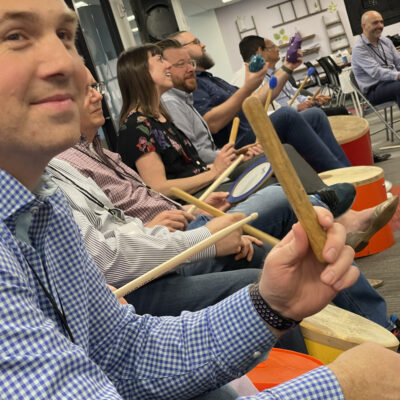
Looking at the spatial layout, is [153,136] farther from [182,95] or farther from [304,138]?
[304,138]

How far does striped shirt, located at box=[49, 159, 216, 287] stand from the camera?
154 centimetres

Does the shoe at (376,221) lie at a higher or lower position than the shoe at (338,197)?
lower

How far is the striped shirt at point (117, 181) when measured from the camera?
6.46 feet

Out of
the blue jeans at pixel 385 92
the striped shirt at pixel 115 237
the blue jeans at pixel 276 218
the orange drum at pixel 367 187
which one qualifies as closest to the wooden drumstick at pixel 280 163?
the striped shirt at pixel 115 237

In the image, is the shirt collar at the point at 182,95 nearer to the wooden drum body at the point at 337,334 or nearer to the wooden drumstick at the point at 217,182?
the wooden drumstick at the point at 217,182

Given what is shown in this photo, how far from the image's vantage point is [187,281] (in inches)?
61.2

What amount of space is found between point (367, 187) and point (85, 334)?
203cm

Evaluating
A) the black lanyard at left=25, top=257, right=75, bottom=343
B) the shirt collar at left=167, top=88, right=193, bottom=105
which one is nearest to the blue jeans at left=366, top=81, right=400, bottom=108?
the shirt collar at left=167, top=88, right=193, bottom=105

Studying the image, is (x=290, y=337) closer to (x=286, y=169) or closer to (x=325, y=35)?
(x=286, y=169)

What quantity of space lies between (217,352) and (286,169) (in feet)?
1.33

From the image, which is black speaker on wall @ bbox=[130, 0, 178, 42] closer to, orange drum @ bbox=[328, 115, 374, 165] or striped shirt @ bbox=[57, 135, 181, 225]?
orange drum @ bbox=[328, 115, 374, 165]

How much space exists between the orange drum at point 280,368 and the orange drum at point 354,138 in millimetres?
2927

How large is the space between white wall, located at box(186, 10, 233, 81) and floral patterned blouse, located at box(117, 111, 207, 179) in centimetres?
1178

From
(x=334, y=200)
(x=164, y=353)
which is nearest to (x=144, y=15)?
(x=334, y=200)
